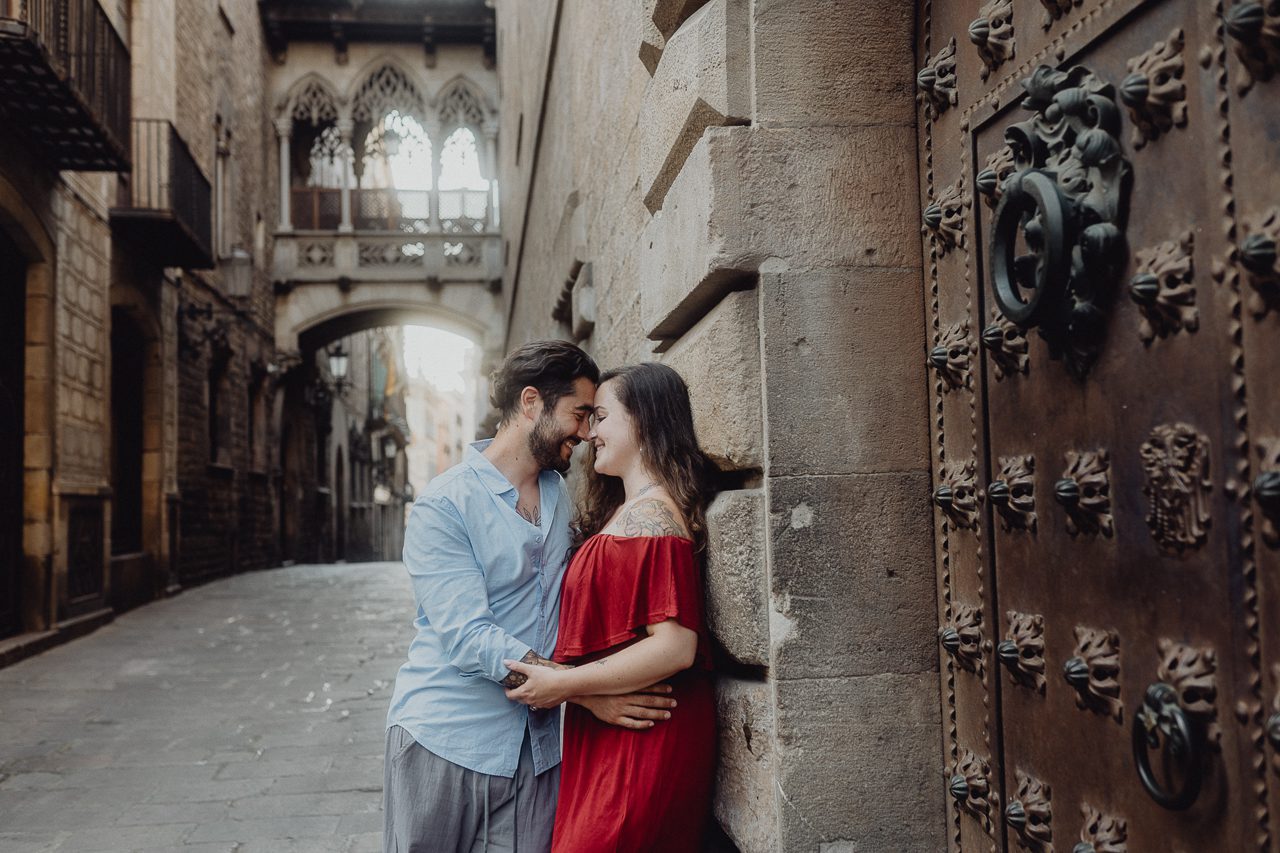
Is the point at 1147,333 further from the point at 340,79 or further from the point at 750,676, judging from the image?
the point at 340,79

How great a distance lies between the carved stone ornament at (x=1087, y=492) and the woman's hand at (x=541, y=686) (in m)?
1.02

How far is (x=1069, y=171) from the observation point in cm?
157

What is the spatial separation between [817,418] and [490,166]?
22.3m

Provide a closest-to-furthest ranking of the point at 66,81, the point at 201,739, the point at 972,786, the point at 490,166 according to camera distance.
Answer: the point at 972,786
the point at 201,739
the point at 66,81
the point at 490,166

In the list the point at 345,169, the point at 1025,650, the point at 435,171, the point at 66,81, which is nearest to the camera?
the point at 1025,650

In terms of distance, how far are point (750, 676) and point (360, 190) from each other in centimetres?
2321

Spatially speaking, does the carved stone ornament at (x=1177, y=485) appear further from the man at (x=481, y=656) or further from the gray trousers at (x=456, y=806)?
the gray trousers at (x=456, y=806)

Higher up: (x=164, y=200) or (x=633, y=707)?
(x=164, y=200)

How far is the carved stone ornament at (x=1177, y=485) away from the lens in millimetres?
1365

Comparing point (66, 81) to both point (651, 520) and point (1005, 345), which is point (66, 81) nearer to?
point (651, 520)

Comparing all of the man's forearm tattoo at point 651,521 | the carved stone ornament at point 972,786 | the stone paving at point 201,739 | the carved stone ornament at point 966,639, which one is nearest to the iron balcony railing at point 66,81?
the stone paving at point 201,739

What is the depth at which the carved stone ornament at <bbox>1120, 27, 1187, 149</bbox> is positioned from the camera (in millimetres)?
1390

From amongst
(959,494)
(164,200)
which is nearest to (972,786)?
(959,494)

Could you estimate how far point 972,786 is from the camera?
2.03 meters
